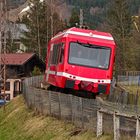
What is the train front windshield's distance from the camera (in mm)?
25609

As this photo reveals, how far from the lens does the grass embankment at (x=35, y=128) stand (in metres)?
18.3

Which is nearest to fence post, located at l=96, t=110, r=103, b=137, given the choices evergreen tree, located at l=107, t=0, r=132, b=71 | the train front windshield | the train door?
the train front windshield

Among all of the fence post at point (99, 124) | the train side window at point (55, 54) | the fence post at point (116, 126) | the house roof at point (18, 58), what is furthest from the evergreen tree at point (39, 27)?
the fence post at point (116, 126)

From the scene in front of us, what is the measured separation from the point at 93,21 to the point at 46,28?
9157 cm

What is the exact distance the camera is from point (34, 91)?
27.6 m

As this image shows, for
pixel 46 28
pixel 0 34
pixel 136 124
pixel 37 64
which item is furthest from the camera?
pixel 46 28

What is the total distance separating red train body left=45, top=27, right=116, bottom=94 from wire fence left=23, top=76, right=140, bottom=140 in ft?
4.85

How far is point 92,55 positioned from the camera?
84.5ft

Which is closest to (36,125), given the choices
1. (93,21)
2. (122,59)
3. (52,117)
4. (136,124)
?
(52,117)

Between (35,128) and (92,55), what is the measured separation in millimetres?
4995

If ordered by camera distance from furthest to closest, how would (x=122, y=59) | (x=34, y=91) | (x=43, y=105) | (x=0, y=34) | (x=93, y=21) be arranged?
(x=93, y=21) < (x=122, y=59) < (x=0, y=34) < (x=34, y=91) < (x=43, y=105)

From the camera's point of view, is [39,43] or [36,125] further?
[39,43]

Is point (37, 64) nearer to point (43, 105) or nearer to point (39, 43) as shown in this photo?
point (39, 43)

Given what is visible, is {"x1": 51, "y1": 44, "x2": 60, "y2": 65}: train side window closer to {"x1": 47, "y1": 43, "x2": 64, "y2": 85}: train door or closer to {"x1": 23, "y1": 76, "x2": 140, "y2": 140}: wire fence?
{"x1": 47, "y1": 43, "x2": 64, "y2": 85}: train door
